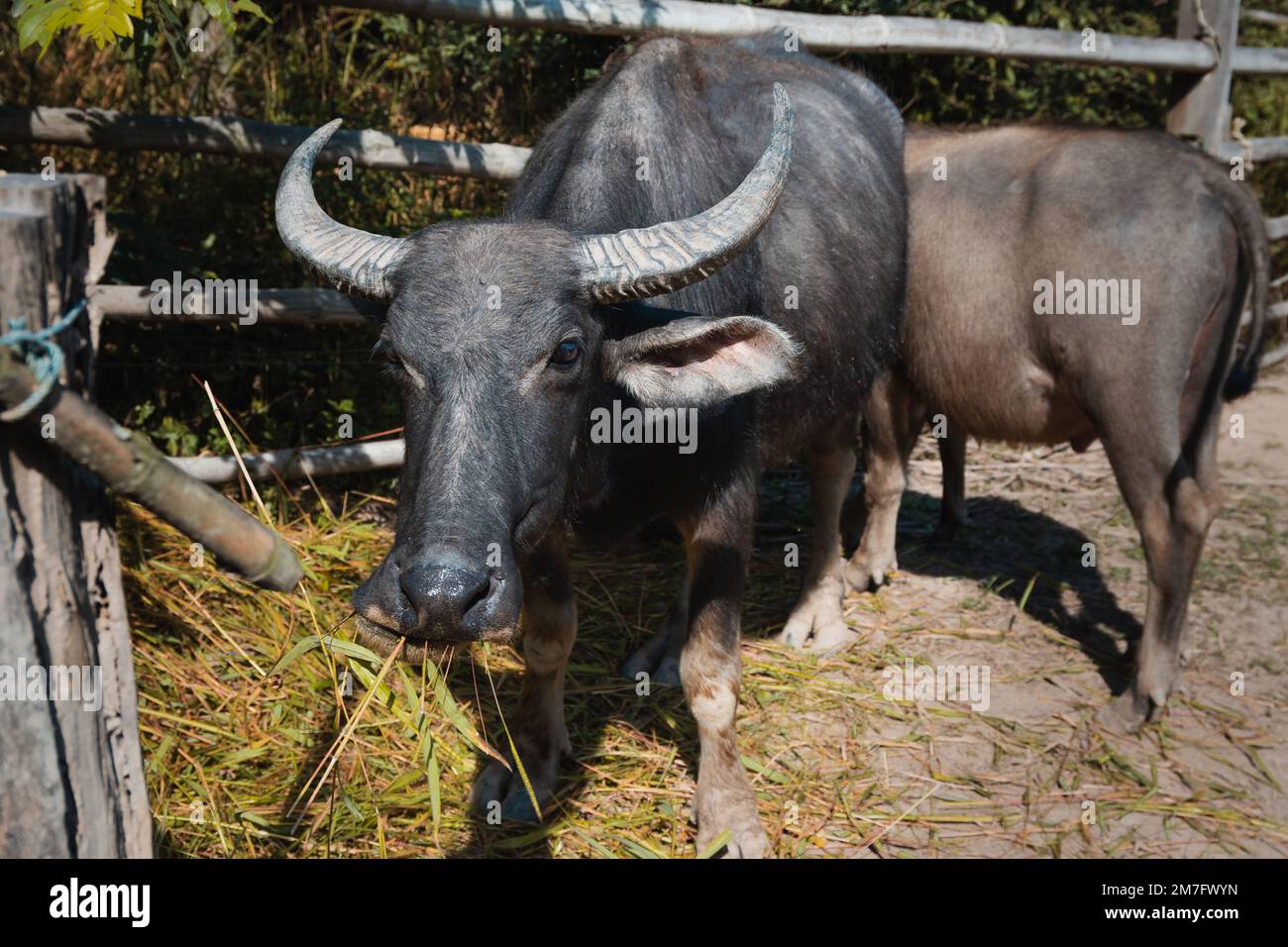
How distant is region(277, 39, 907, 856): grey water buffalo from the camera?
7.88ft

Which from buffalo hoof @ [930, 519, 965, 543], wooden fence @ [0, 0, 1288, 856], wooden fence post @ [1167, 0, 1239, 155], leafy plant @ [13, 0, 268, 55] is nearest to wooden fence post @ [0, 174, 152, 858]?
wooden fence @ [0, 0, 1288, 856]

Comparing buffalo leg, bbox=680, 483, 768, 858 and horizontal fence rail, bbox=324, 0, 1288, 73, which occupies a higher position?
horizontal fence rail, bbox=324, 0, 1288, 73

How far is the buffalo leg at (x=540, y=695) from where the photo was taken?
3416 millimetres

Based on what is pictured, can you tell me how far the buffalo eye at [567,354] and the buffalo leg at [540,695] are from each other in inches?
33.8

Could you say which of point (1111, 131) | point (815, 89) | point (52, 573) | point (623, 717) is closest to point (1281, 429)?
point (1111, 131)

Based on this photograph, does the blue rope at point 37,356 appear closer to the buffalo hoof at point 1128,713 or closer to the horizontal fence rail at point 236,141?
the horizontal fence rail at point 236,141

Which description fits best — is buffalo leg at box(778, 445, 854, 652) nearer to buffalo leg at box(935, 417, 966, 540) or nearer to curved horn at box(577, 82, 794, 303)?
buffalo leg at box(935, 417, 966, 540)

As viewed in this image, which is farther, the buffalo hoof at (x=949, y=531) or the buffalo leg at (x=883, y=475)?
the buffalo hoof at (x=949, y=531)

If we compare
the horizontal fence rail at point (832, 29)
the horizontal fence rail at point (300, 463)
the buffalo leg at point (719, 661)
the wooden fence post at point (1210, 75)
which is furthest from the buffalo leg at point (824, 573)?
the wooden fence post at point (1210, 75)

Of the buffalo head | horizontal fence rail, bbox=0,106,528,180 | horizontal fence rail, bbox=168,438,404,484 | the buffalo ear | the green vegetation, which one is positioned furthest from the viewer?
the green vegetation

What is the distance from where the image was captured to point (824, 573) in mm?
4699

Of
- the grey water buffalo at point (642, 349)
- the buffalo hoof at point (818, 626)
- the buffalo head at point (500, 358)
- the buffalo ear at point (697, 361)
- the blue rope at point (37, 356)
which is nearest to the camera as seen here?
the blue rope at point (37, 356)

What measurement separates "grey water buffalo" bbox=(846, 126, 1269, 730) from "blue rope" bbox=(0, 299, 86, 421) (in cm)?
354

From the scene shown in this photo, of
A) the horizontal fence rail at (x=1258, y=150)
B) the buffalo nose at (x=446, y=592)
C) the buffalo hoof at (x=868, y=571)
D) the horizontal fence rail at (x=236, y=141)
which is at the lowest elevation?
the buffalo hoof at (x=868, y=571)
